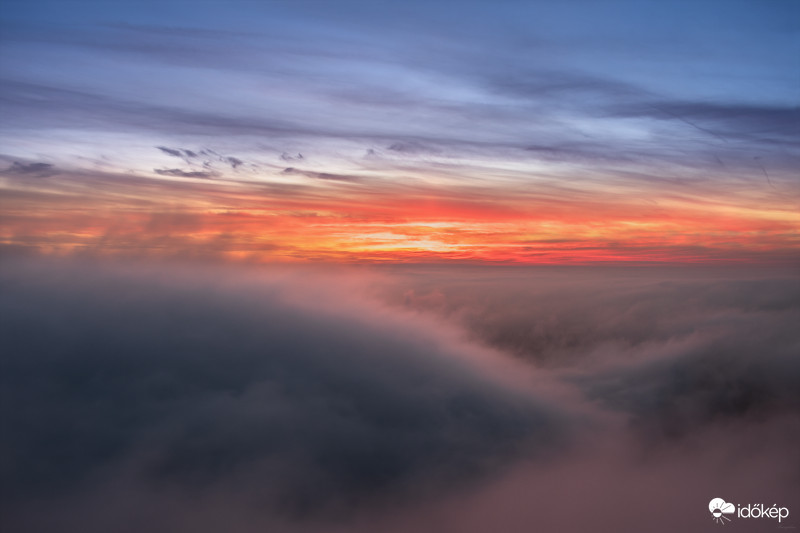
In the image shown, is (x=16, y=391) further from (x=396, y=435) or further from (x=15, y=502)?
(x=396, y=435)

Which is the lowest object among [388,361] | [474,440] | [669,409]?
[669,409]

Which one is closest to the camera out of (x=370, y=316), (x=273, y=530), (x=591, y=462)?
(x=273, y=530)

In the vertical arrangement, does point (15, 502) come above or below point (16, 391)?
below

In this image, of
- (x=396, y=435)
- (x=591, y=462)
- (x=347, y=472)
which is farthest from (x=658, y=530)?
(x=347, y=472)

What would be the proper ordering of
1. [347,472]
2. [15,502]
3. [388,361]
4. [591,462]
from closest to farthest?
[15,502], [347,472], [591,462], [388,361]

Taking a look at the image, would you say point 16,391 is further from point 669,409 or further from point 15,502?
point 669,409

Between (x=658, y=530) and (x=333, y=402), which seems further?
(x=333, y=402)
